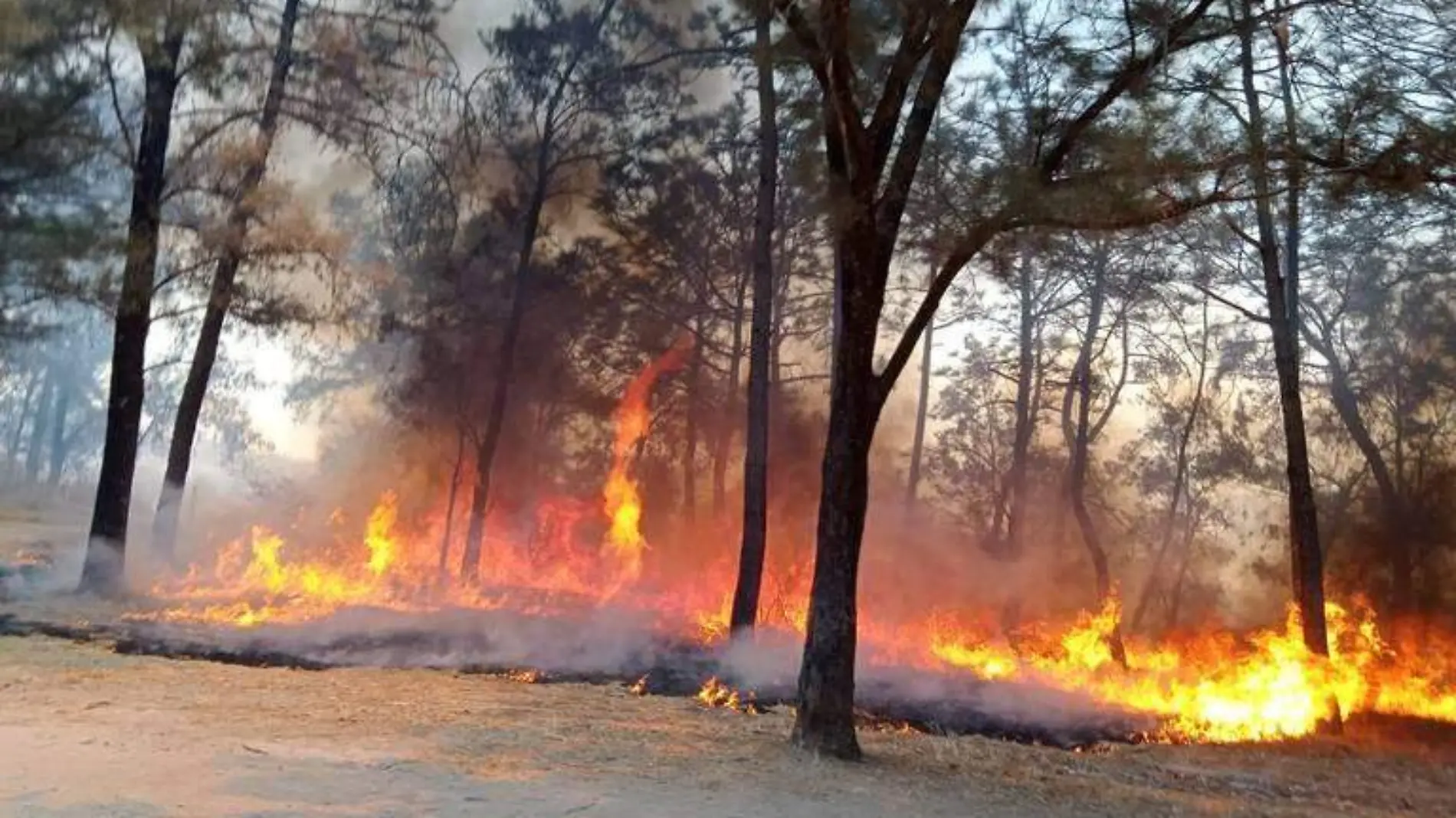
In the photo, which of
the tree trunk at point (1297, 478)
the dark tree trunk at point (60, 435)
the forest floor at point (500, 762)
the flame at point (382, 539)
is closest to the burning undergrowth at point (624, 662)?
the forest floor at point (500, 762)

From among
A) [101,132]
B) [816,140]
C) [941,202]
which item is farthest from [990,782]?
[101,132]

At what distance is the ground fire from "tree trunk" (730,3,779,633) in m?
0.96

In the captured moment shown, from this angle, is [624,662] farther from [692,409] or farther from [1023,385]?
[1023,385]

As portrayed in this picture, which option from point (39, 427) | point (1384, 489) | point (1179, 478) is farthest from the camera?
point (39, 427)

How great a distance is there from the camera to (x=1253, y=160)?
7969mm

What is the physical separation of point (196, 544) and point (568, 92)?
45.0ft

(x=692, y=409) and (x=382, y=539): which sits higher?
(x=692, y=409)

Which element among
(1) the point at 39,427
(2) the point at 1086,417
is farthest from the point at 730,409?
(1) the point at 39,427

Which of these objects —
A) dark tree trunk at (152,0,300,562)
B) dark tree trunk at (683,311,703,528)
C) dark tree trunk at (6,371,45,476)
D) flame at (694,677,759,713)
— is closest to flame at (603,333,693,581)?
dark tree trunk at (683,311,703,528)

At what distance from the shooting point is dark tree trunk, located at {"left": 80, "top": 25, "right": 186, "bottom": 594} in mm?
14734

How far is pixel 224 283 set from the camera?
16234 mm

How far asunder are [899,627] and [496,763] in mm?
15927

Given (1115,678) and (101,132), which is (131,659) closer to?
(101,132)

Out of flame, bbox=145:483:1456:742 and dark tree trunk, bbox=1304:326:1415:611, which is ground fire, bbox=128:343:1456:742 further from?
dark tree trunk, bbox=1304:326:1415:611
